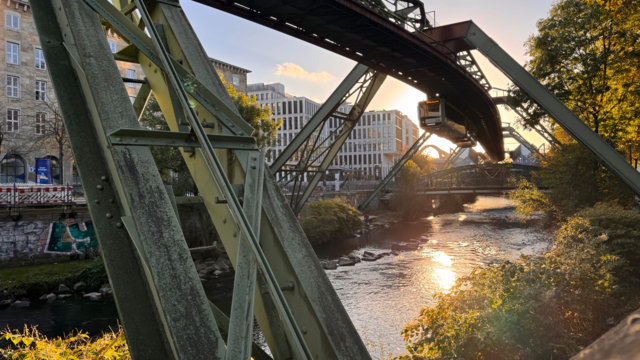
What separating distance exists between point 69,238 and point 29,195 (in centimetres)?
427

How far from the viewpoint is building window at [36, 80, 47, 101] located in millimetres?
37625

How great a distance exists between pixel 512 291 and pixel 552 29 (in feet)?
55.5

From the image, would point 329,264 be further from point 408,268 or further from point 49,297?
point 49,297

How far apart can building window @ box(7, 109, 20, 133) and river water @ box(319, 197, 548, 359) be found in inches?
1179

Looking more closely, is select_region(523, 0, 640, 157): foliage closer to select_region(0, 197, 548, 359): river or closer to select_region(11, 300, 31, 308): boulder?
select_region(0, 197, 548, 359): river

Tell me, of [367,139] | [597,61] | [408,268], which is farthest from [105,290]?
[367,139]

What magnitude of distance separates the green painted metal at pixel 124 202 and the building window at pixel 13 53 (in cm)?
4267

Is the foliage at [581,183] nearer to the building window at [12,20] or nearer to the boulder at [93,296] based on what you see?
the boulder at [93,296]

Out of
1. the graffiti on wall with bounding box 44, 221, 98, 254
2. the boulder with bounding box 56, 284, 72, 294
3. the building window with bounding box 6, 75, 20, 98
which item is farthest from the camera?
the building window with bounding box 6, 75, 20, 98

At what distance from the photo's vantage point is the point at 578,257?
9648 millimetres

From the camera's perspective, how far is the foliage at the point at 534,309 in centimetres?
694

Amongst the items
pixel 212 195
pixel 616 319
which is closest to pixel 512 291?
pixel 616 319

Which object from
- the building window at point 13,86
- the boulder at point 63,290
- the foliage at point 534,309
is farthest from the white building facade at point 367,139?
the foliage at point 534,309

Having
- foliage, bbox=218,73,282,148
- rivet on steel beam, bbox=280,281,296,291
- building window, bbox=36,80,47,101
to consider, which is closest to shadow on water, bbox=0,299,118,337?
foliage, bbox=218,73,282,148
